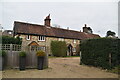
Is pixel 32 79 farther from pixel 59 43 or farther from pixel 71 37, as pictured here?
pixel 71 37

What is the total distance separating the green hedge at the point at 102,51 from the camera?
1120 centimetres

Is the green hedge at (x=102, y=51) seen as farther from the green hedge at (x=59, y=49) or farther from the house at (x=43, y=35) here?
the green hedge at (x=59, y=49)

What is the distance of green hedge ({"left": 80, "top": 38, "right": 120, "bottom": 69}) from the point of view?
36.8ft

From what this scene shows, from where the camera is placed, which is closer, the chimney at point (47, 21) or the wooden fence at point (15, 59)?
the wooden fence at point (15, 59)

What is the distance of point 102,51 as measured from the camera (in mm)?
11695

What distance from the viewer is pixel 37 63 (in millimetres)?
11070

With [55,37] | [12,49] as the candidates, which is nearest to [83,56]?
[12,49]

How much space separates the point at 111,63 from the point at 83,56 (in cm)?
349

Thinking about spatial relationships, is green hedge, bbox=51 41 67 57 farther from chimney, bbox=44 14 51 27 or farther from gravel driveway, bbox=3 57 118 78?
gravel driveway, bbox=3 57 118 78

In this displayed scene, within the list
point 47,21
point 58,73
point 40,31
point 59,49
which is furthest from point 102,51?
point 47,21

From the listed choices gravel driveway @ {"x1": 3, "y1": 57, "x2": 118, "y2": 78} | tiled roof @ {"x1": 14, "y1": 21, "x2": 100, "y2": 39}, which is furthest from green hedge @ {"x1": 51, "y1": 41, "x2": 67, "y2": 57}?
gravel driveway @ {"x1": 3, "y1": 57, "x2": 118, "y2": 78}

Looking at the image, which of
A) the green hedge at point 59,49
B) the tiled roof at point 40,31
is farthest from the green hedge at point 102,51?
the tiled roof at point 40,31

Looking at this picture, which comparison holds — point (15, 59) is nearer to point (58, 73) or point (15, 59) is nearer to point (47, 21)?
point (58, 73)

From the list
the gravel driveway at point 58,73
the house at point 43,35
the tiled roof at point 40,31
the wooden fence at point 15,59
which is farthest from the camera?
the tiled roof at point 40,31
